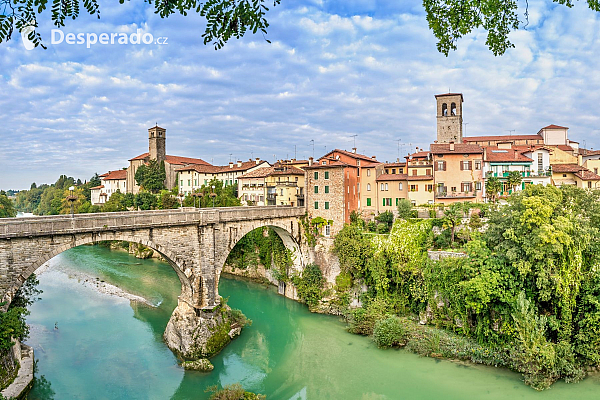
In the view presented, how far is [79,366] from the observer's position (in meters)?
19.1

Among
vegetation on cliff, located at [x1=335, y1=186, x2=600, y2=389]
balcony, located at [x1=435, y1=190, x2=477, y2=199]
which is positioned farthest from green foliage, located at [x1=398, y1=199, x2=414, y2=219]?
vegetation on cliff, located at [x1=335, y1=186, x2=600, y2=389]

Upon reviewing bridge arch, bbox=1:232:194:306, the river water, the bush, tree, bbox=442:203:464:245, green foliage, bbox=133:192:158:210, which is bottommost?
the river water

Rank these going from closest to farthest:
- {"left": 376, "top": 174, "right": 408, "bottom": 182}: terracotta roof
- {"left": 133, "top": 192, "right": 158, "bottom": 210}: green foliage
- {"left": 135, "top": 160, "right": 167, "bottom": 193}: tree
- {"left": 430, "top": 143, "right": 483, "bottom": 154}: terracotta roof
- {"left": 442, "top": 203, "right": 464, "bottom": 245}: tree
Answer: {"left": 442, "top": 203, "right": 464, "bottom": 245}: tree
{"left": 430, "top": 143, "right": 483, "bottom": 154}: terracotta roof
{"left": 376, "top": 174, "right": 408, "bottom": 182}: terracotta roof
{"left": 133, "top": 192, "right": 158, "bottom": 210}: green foliage
{"left": 135, "top": 160, "right": 167, "bottom": 193}: tree

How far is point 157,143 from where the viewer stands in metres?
68.5

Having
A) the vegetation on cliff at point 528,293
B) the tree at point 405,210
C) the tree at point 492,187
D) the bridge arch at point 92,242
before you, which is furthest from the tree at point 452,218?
the bridge arch at point 92,242

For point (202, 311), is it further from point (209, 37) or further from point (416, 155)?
point (416, 155)

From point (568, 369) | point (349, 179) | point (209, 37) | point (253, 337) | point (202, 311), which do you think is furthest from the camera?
point (349, 179)

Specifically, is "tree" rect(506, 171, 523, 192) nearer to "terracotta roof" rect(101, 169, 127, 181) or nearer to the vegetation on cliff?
the vegetation on cliff

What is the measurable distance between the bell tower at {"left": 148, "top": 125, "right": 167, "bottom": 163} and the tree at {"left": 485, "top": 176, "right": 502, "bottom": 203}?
54909 millimetres

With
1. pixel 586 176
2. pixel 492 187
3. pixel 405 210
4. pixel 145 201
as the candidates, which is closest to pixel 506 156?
pixel 492 187

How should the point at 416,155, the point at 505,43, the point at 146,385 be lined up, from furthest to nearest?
the point at 416,155 < the point at 146,385 < the point at 505,43

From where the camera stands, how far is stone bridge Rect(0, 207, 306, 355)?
590 inches

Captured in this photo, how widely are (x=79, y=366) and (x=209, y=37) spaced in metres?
21.2

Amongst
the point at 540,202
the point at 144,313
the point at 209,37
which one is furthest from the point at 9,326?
the point at 540,202
